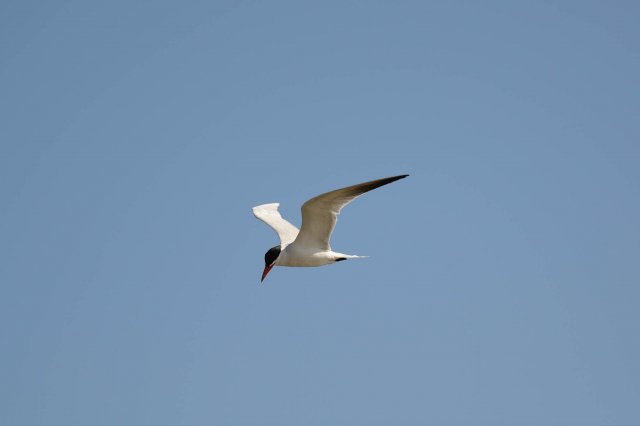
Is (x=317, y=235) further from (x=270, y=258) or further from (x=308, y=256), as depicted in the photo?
(x=270, y=258)

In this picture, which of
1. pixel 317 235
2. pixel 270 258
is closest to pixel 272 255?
pixel 270 258

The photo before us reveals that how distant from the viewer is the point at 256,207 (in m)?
23.8

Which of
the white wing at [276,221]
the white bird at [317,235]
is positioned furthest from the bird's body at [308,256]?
the white wing at [276,221]

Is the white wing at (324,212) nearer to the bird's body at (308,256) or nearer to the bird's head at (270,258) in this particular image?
the bird's body at (308,256)

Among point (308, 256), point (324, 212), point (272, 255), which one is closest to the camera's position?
point (324, 212)

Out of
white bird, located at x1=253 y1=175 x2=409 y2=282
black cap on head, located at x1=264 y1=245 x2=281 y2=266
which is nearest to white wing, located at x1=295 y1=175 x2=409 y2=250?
white bird, located at x1=253 y1=175 x2=409 y2=282

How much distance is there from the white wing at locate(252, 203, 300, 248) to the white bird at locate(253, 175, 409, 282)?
0.03m

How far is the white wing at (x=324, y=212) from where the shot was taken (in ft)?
54.7

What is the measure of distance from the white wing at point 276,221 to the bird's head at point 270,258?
2.83 feet

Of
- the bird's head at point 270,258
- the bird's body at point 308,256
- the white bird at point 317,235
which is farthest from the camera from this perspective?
the bird's head at point 270,258

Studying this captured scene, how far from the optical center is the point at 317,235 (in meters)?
18.6

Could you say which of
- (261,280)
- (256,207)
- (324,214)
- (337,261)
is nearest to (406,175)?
(324,214)

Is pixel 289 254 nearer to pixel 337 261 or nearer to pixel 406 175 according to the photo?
pixel 337 261

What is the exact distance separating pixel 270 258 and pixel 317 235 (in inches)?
62.0
